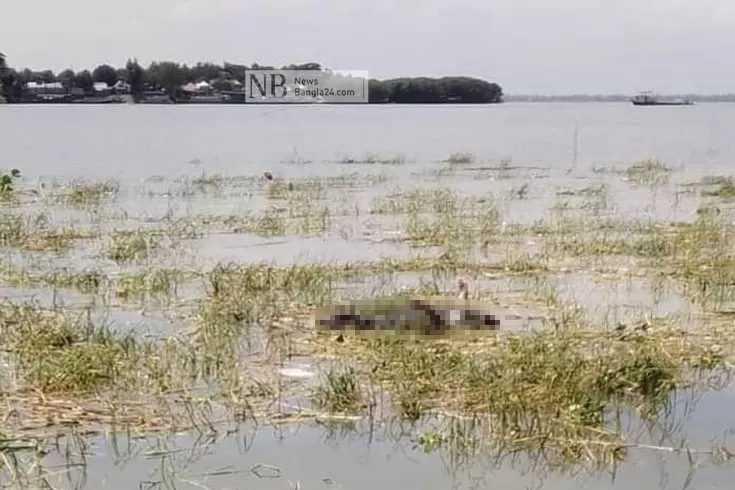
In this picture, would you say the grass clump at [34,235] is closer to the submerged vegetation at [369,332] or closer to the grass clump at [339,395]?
the submerged vegetation at [369,332]

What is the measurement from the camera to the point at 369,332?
8.39 meters

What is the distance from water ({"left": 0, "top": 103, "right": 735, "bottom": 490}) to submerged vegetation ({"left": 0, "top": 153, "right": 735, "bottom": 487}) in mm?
122

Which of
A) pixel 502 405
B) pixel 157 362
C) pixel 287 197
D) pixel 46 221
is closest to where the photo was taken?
pixel 502 405

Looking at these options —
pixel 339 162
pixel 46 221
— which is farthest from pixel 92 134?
pixel 46 221

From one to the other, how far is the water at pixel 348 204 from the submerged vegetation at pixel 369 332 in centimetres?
12

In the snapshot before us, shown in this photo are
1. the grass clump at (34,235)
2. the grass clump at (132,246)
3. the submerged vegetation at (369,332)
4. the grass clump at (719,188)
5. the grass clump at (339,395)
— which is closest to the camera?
the submerged vegetation at (369,332)

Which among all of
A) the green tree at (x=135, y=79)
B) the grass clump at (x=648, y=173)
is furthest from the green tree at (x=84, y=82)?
the grass clump at (x=648, y=173)

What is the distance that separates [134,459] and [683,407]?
309 cm

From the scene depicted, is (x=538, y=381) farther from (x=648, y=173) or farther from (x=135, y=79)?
(x=135, y=79)

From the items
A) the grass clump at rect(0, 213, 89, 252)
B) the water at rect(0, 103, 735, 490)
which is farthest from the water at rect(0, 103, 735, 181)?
the grass clump at rect(0, 213, 89, 252)

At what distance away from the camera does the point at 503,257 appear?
41.2ft

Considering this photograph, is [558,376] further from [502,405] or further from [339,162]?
[339,162]

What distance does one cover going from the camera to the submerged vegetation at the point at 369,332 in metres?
6.40

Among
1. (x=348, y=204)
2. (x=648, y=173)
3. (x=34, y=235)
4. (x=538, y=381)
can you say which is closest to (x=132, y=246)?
(x=34, y=235)
